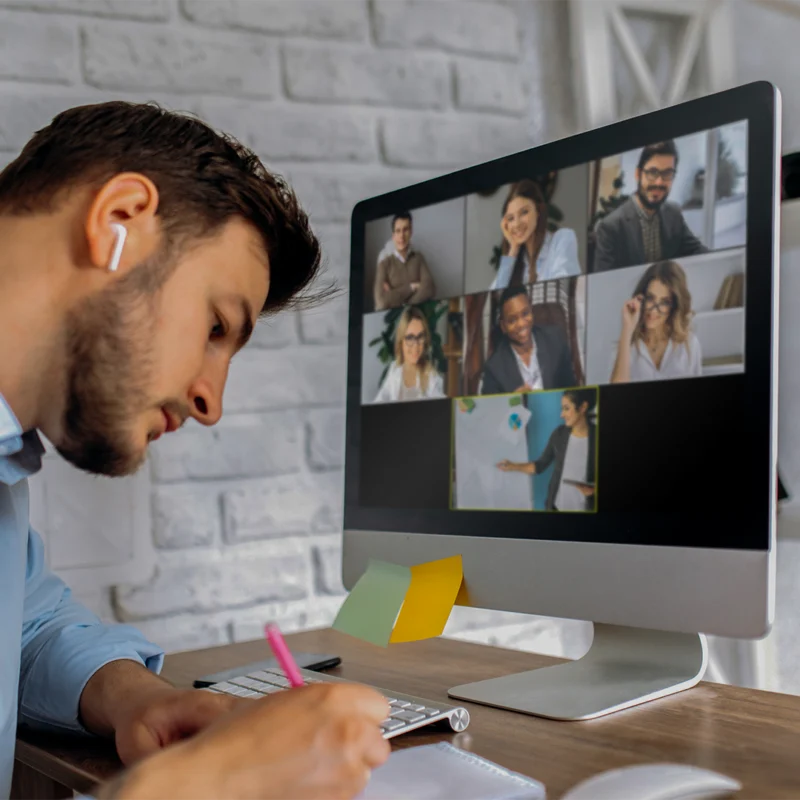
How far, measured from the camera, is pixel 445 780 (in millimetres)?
578

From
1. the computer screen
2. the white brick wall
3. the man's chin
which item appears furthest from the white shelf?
the white brick wall

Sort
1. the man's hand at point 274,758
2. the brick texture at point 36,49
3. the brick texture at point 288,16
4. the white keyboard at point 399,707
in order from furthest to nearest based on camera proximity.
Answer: the brick texture at point 288,16
the brick texture at point 36,49
the white keyboard at point 399,707
the man's hand at point 274,758

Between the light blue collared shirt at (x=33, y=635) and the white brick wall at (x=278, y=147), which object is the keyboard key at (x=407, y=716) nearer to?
the light blue collared shirt at (x=33, y=635)

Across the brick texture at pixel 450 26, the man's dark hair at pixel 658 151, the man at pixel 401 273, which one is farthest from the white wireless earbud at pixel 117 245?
the brick texture at pixel 450 26

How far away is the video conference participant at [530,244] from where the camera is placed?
81cm

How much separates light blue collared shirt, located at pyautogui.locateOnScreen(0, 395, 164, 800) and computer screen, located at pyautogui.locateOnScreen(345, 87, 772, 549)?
0.91 ft

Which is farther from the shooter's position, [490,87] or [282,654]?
[490,87]

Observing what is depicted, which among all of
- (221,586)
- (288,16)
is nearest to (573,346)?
(221,586)

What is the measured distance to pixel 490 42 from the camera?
143 cm

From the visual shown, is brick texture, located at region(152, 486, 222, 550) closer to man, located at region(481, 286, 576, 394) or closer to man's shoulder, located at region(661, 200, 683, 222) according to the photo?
man, located at region(481, 286, 576, 394)

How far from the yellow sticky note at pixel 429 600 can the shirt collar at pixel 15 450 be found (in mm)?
342

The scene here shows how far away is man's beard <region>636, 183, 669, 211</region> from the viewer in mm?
749

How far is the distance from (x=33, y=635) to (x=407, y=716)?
392 mm

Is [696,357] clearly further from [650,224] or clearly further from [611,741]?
[611,741]
